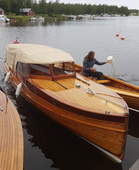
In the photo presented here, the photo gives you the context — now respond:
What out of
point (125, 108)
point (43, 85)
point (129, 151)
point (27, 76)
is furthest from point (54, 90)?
point (129, 151)

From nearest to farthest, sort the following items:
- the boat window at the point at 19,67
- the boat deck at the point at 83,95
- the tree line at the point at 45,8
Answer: the boat deck at the point at 83,95 < the boat window at the point at 19,67 < the tree line at the point at 45,8

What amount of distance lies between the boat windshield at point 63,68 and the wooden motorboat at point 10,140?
2.54 metres

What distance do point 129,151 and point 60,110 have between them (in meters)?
2.89

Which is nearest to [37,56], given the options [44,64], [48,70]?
[44,64]

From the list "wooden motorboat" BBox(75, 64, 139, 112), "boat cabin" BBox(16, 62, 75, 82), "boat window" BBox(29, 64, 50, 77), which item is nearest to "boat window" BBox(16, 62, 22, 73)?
"boat cabin" BBox(16, 62, 75, 82)

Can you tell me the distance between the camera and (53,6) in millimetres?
135750

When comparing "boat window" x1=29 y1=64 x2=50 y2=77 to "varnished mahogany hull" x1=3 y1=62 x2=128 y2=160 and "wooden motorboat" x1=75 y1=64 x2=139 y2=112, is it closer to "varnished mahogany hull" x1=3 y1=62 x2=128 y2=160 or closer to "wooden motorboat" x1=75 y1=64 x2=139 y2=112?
"varnished mahogany hull" x1=3 y1=62 x2=128 y2=160

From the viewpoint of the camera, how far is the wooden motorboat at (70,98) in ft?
19.0

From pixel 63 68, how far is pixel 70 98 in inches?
85.5

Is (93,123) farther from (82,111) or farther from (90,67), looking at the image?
(90,67)

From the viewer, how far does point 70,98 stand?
22.5 feet

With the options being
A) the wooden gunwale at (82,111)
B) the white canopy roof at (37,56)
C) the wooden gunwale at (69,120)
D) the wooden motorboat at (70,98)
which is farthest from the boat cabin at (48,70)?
the wooden gunwale at (69,120)

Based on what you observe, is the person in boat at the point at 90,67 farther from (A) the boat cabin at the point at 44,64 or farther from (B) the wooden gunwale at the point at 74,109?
(B) the wooden gunwale at the point at 74,109

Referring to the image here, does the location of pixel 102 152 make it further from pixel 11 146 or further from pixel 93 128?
pixel 11 146
